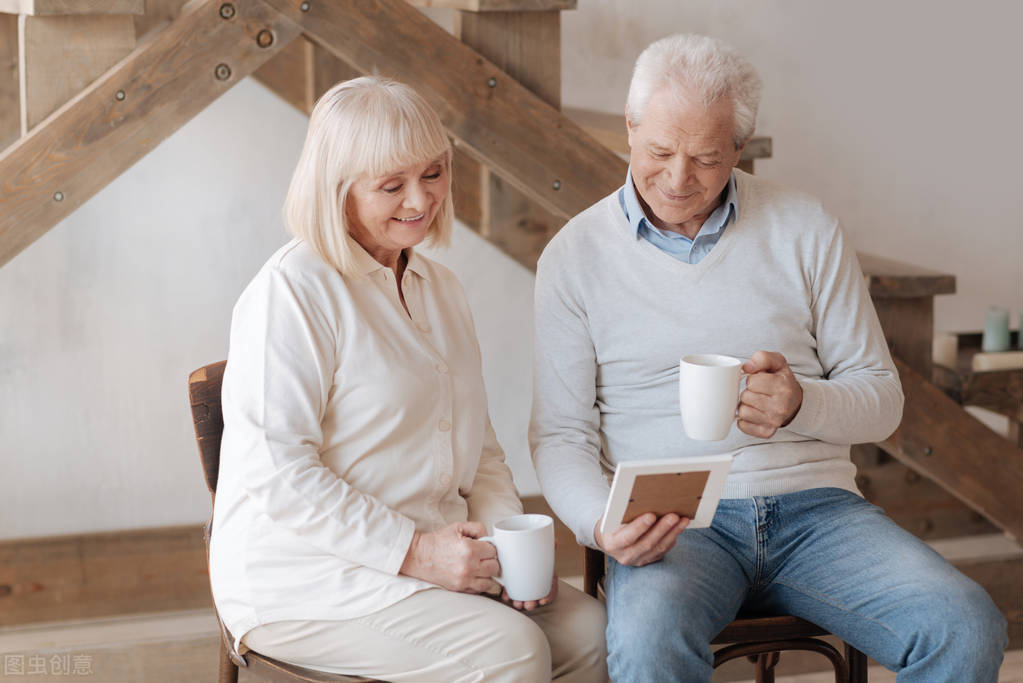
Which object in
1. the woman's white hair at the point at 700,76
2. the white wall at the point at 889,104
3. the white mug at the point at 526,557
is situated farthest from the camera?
the white wall at the point at 889,104

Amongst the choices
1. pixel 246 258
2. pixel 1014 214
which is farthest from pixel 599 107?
pixel 1014 214

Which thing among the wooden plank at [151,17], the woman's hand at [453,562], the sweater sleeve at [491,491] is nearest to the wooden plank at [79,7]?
the wooden plank at [151,17]

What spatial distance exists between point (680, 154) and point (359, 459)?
0.74 m

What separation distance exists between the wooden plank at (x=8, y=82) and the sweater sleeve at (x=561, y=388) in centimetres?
177

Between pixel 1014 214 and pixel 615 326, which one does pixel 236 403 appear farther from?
pixel 1014 214

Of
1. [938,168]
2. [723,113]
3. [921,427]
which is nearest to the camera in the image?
[723,113]

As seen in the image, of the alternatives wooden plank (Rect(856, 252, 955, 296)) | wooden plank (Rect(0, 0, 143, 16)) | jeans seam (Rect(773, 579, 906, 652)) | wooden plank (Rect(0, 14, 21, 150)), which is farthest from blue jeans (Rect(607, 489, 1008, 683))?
wooden plank (Rect(0, 14, 21, 150))

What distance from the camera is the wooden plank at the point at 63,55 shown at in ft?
7.42

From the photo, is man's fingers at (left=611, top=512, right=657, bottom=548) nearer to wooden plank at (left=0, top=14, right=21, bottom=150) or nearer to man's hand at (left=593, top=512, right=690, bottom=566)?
man's hand at (left=593, top=512, right=690, bottom=566)

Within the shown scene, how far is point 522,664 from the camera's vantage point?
1714 millimetres

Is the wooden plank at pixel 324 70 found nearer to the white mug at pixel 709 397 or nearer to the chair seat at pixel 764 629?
the white mug at pixel 709 397

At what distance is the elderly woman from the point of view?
1.71 m

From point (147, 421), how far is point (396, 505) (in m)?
1.77

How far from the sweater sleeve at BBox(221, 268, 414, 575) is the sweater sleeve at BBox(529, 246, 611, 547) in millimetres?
332
